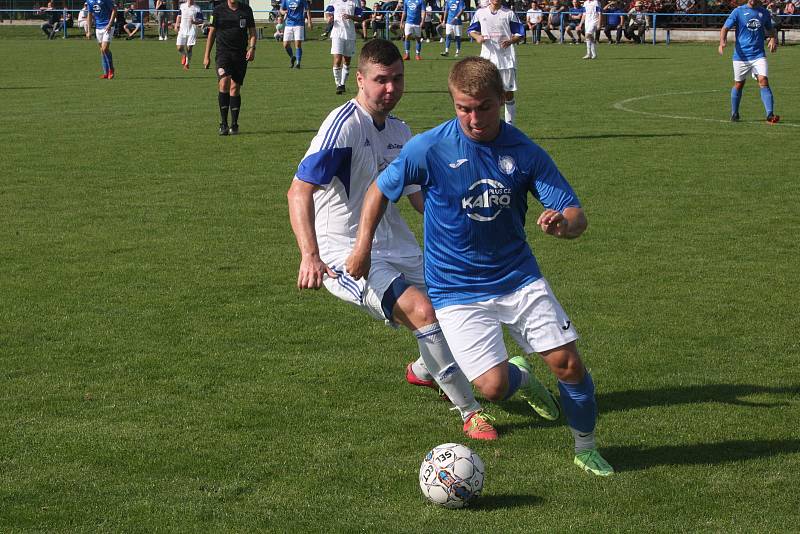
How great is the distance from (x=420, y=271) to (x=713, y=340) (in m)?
2.45

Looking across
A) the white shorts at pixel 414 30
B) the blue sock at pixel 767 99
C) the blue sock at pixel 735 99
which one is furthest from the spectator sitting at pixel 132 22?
the blue sock at pixel 767 99

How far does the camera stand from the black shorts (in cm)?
1733

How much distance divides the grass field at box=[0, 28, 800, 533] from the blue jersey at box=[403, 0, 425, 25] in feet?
75.6

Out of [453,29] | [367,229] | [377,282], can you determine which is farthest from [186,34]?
[367,229]

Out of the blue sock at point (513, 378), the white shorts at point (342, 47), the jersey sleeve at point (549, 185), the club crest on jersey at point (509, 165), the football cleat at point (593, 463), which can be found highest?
the white shorts at point (342, 47)

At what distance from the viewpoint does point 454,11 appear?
40.5 m

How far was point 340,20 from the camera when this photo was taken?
24.8 metres

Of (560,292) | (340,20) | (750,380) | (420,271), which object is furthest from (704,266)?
(340,20)

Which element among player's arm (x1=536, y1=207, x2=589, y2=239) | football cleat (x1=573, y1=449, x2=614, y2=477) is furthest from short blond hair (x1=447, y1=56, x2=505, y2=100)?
football cleat (x1=573, y1=449, x2=614, y2=477)

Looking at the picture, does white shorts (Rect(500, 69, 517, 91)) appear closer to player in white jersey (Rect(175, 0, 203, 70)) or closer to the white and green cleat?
the white and green cleat

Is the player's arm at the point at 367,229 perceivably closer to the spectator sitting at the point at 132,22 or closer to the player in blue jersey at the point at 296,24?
the player in blue jersey at the point at 296,24

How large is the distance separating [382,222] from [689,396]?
2030 mm

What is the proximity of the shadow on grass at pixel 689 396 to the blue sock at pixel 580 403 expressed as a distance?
945 millimetres

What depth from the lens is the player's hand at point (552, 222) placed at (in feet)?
15.9
